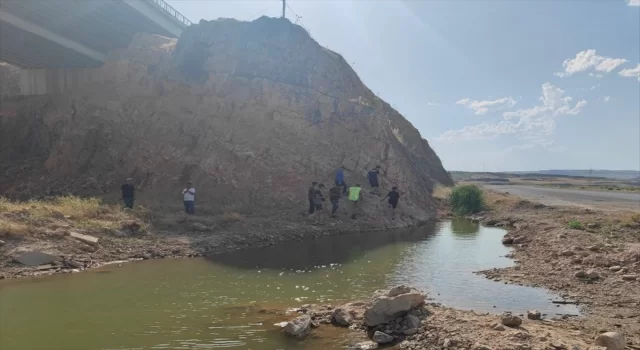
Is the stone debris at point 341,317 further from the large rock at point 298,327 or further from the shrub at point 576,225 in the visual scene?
the shrub at point 576,225

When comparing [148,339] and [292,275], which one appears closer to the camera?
[148,339]

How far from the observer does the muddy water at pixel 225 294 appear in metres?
8.66

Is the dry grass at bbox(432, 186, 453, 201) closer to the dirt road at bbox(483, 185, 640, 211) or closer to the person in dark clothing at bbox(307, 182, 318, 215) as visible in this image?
the dirt road at bbox(483, 185, 640, 211)

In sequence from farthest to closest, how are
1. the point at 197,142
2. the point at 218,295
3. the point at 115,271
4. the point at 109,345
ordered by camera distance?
the point at 197,142 < the point at 115,271 < the point at 218,295 < the point at 109,345

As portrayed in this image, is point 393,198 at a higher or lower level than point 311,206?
higher

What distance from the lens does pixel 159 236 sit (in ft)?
60.6

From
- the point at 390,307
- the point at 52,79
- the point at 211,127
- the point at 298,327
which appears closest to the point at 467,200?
the point at 211,127

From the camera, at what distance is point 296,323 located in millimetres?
8766

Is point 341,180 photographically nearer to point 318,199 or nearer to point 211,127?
point 318,199

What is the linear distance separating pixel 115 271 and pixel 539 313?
11854mm

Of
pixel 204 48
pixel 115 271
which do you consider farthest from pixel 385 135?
pixel 115 271

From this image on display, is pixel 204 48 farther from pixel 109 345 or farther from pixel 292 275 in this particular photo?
pixel 109 345

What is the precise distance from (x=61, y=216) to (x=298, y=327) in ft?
43.3

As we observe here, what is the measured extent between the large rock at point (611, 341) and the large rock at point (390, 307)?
10.1 feet
